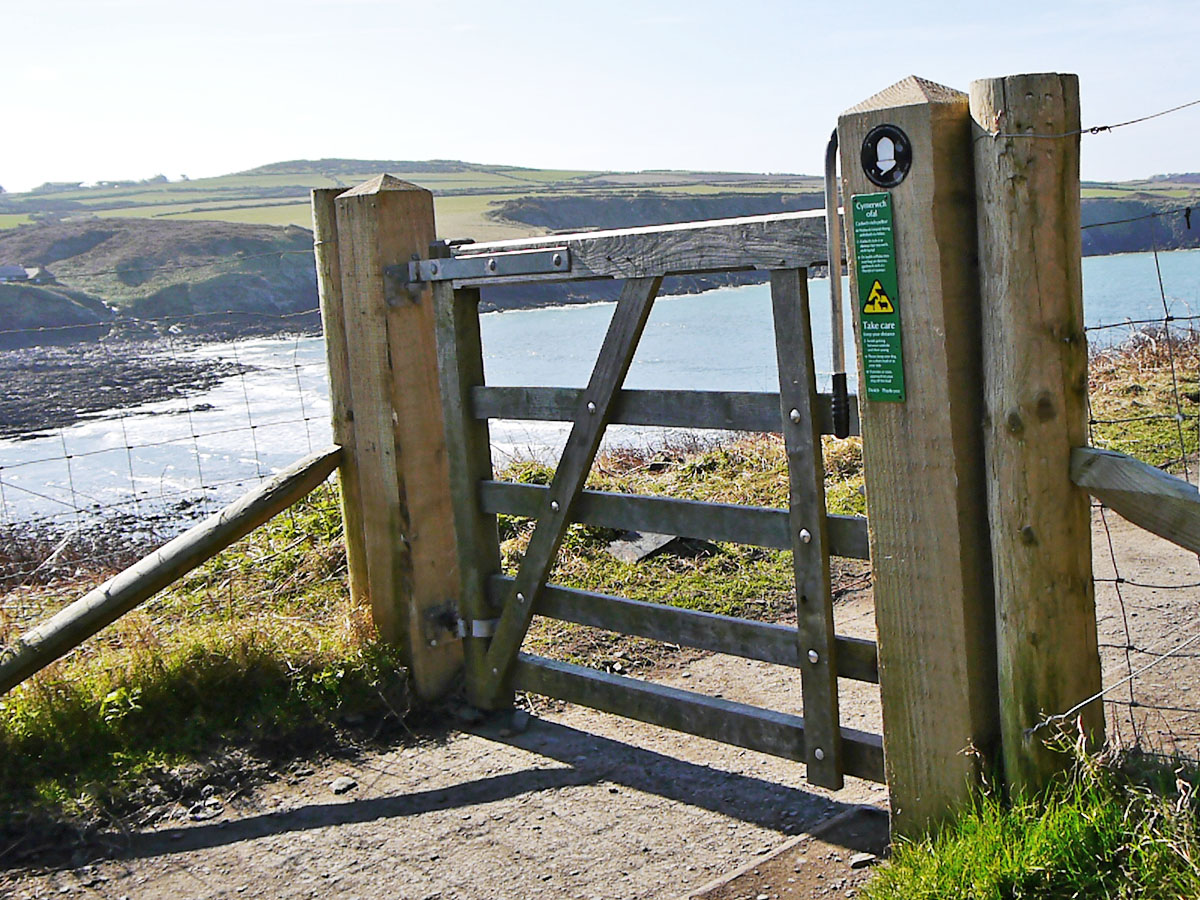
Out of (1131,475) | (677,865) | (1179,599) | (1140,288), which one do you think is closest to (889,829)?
(677,865)

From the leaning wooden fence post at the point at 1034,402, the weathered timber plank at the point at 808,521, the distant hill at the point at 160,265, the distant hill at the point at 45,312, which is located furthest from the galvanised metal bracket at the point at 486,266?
the distant hill at the point at 45,312

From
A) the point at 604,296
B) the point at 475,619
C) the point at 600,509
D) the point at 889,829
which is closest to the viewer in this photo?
the point at 889,829

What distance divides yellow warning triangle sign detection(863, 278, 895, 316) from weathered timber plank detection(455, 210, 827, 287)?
0.39 metres

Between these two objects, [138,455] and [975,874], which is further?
[138,455]

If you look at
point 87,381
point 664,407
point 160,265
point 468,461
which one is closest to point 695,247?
point 664,407

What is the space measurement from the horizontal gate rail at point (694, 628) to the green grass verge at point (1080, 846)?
24.9 inches

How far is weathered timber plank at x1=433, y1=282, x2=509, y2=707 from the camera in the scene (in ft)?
16.2

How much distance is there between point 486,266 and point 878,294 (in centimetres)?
195

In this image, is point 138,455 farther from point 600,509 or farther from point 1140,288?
point 1140,288

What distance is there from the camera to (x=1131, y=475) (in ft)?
9.39

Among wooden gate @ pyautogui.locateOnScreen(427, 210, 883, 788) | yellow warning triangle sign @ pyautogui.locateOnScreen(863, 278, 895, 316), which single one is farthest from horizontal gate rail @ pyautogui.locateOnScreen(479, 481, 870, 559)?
yellow warning triangle sign @ pyautogui.locateOnScreen(863, 278, 895, 316)

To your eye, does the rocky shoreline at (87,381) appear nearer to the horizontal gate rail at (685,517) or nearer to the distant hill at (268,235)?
the distant hill at (268,235)

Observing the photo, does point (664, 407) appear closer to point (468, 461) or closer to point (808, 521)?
point (808, 521)

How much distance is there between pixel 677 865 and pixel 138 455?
17.3 m
